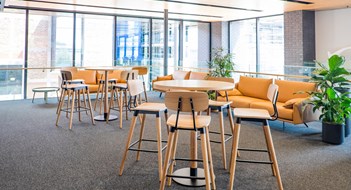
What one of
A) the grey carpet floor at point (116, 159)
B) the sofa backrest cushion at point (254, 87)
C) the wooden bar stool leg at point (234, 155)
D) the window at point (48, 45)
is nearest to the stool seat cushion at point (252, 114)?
the wooden bar stool leg at point (234, 155)

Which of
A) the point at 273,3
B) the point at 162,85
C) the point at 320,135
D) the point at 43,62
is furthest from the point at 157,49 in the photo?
the point at 162,85

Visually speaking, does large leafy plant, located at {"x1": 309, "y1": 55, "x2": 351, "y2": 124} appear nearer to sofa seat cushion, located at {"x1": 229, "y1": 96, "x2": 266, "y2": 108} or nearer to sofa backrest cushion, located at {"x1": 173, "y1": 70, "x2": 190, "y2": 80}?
sofa seat cushion, located at {"x1": 229, "y1": 96, "x2": 266, "y2": 108}

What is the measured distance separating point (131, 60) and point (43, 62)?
2603 mm

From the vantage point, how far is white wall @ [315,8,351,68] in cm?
777

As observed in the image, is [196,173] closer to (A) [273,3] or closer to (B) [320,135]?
(B) [320,135]

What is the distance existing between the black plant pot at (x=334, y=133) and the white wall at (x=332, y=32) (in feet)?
13.9

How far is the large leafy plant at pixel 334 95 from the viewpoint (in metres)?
3.93

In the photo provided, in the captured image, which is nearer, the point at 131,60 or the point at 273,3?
the point at 273,3

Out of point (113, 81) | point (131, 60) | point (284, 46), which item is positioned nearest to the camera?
point (113, 81)

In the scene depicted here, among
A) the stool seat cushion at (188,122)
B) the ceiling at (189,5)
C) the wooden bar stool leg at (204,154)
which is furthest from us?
the ceiling at (189,5)

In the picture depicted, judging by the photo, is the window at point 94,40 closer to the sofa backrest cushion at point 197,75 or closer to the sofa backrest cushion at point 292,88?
the sofa backrest cushion at point 197,75

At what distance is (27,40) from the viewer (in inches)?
313

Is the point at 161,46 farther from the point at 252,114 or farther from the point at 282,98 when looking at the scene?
the point at 252,114

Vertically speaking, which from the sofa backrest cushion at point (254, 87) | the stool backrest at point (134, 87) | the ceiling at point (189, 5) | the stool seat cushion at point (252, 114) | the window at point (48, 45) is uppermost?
the ceiling at point (189, 5)
